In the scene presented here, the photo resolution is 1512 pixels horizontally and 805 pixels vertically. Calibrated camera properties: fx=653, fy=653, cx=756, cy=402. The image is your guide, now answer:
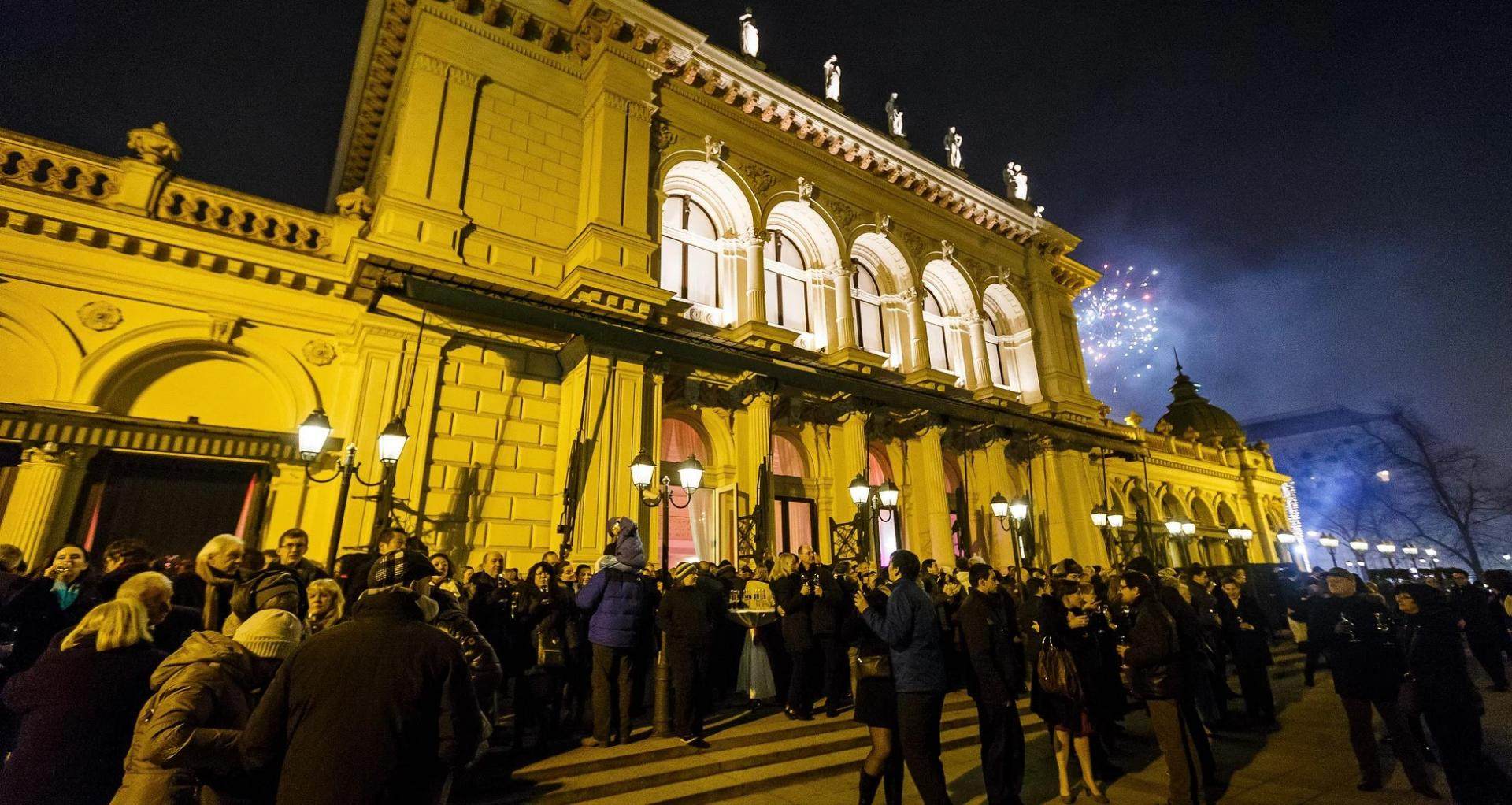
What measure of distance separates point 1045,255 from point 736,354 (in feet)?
53.5

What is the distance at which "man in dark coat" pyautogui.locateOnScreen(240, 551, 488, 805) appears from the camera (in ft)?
8.09

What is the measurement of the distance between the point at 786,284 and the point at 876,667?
529 inches

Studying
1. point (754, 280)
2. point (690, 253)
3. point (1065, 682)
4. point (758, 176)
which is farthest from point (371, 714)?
point (758, 176)

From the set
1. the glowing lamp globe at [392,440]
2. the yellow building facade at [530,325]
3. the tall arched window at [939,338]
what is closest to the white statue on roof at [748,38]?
the yellow building facade at [530,325]

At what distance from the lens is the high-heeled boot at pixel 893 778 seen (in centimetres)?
487

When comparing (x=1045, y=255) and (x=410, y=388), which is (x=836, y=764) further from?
(x=1045, y=255)

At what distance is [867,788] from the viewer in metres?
4.88

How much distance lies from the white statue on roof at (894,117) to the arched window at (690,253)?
8317mm

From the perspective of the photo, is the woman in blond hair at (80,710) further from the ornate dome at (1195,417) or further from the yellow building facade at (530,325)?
the ornate dome at (1195,417)

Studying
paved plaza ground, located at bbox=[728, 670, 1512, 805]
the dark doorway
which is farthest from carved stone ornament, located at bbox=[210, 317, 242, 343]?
paved plaza ground, located at bbox=[728, 670, 1512, 805]

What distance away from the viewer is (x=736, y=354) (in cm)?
1260

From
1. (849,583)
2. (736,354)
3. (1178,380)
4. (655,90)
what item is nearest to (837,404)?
(736,354)

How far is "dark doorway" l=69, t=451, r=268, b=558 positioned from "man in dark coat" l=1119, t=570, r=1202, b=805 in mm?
11975

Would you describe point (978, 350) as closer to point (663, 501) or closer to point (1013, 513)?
point (1013, 513)
